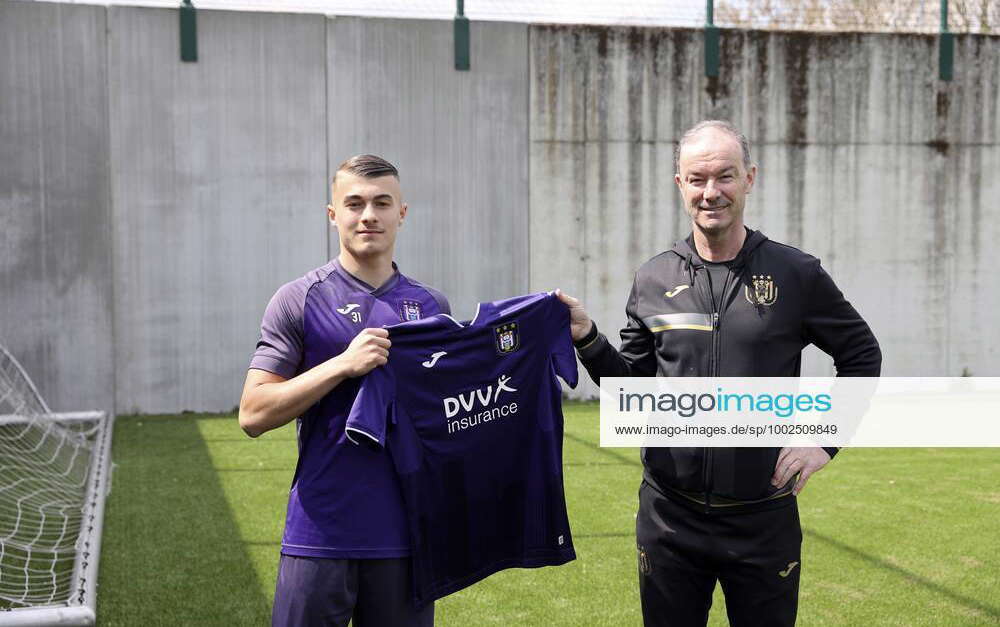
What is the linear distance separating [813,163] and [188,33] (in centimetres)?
699

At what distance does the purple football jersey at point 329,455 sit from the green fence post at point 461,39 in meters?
8.90

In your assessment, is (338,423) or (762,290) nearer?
(338,423)

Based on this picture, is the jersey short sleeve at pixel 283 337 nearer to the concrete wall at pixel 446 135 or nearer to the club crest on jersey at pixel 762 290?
the club crest on jersey at pixel 762 290

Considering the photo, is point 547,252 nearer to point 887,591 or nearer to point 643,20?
point 643,20

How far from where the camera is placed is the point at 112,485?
22.8 feet

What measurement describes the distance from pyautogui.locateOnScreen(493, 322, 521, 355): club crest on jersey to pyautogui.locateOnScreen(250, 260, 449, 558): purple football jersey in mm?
415

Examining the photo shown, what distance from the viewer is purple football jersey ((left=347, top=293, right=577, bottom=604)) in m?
2.46

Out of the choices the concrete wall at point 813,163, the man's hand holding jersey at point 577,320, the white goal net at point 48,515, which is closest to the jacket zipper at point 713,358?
the man's hand holding jersey at point 577,320

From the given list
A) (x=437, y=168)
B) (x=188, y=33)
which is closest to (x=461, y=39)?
(x=437, y=168)

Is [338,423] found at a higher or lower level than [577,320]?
lower

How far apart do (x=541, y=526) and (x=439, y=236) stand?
8.35 metres

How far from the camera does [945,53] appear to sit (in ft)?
38.8

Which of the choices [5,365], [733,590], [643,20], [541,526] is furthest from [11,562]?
[643,20]
